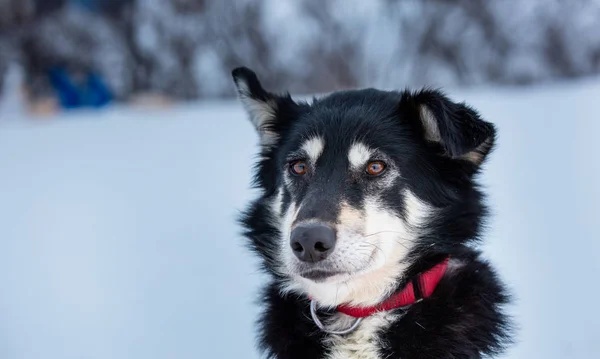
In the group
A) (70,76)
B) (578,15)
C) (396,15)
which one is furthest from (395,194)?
(578,15)

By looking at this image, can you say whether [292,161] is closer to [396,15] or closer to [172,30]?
[172,30]

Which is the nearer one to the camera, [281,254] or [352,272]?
[352,272]

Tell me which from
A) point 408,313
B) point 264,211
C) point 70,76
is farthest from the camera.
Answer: point 70,76

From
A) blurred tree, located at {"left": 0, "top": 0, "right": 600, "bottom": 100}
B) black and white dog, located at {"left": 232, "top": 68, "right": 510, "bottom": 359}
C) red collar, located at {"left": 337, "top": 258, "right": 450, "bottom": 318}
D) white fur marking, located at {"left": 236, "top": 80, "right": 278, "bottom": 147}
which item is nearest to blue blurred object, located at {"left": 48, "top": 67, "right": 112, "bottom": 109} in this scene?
blurred tree, located at {"left": 0, "top": 0, "right": 600, "bottom": 100}

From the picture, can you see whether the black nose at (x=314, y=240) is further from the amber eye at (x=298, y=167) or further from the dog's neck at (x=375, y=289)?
the amber eye at (x=298, y=167)

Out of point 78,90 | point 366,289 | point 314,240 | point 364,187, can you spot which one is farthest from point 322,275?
point 78,90

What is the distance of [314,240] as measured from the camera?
250cm

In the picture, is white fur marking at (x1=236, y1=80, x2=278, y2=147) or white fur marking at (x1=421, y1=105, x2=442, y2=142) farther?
white fur marking at (x1=236, y1=80, x2=278, y2=147)

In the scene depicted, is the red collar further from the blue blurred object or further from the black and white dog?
the blue blurred object

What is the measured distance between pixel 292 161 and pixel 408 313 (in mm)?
Result: 819

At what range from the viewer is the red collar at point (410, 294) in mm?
2789

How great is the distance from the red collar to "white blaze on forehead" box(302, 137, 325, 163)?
65cm

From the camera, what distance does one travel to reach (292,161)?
296 centimetres

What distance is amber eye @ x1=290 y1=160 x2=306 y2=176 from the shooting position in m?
2.92
